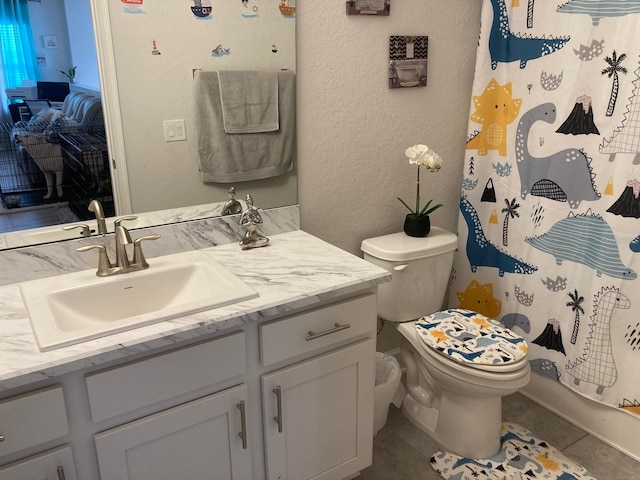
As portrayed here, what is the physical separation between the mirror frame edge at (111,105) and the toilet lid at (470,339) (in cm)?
118

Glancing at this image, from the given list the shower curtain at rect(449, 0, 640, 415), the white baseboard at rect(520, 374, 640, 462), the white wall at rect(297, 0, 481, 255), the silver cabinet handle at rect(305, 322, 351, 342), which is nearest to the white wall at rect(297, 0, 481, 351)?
the white wall at rect(297, 0, 481, 255)

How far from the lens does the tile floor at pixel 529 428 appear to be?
204 centimetres

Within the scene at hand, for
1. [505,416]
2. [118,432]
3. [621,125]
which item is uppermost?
[621,125]

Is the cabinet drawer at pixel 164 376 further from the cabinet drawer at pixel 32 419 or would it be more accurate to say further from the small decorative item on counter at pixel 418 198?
the small decorative item on counter at pixel 418 198

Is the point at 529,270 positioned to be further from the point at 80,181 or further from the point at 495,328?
the point at 80,181

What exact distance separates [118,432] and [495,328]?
1416mm

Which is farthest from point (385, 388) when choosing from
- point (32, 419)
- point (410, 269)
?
point (32, 419)

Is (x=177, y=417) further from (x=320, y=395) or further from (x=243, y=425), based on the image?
(x=320, y=395)

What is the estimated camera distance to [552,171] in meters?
2.13

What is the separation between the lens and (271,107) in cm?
192

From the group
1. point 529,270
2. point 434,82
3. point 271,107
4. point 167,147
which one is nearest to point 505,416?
point 529,270

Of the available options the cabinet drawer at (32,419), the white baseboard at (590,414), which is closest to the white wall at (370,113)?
the white baseboard at (590,414)

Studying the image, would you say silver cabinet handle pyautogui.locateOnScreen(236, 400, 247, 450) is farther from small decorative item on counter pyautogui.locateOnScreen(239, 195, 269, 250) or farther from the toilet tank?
the toilet tank

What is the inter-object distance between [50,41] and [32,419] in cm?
100
